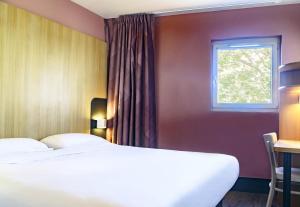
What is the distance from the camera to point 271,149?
2.96m

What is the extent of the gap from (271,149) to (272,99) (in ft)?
4.16

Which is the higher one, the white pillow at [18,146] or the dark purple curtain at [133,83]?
the dark purple curtain at [133,83]

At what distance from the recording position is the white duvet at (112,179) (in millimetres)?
1514

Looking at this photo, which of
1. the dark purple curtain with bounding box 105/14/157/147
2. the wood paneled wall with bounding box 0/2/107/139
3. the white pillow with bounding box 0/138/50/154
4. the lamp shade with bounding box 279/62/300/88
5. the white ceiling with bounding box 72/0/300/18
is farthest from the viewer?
the dark purple curtain with bounding box 105/14/157/147

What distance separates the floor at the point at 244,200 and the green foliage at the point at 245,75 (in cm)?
121

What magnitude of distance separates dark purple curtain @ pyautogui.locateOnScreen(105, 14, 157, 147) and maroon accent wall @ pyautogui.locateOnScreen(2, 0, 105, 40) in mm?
329

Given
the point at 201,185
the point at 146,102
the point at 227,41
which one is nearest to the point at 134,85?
the point at 146,102

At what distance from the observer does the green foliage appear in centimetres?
410

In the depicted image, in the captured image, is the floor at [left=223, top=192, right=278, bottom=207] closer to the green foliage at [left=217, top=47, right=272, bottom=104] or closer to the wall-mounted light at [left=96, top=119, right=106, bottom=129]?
the green foliage at [left=217, top=47, right=272, bottom=104]

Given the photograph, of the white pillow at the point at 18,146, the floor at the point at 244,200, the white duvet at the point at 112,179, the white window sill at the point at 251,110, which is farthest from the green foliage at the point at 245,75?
the white pillow at the point at 18,146

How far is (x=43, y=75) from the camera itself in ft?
11.3

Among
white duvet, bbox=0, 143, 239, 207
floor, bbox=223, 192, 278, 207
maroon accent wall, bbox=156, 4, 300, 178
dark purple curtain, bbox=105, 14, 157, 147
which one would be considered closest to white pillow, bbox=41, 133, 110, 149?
white duvet, bbox=0, 143, 239, 207

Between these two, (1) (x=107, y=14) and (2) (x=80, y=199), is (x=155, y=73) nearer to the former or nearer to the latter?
(1) (x=107, y=14)

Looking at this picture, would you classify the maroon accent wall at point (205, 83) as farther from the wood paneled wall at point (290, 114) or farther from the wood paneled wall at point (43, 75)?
the wood paneled wall at point (43, 75)
